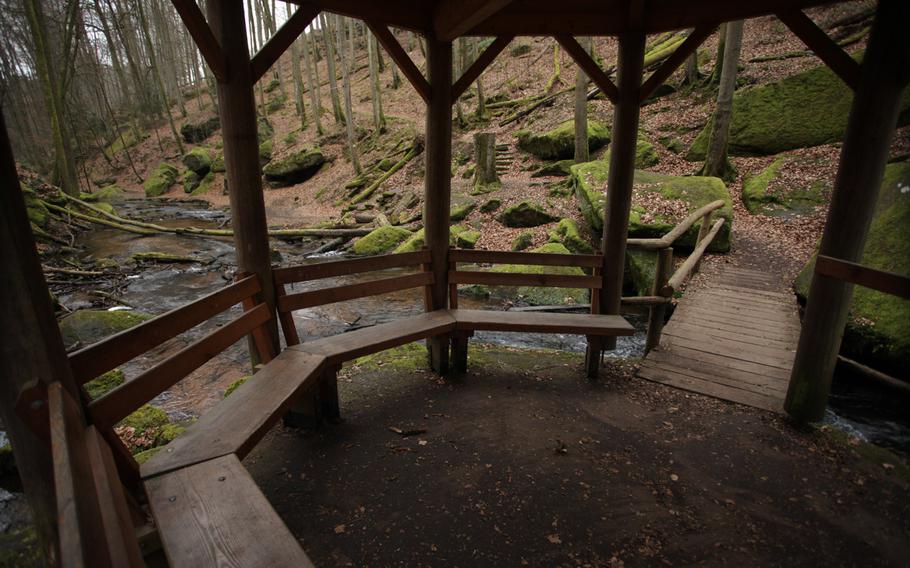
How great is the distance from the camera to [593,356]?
5062 millimetres

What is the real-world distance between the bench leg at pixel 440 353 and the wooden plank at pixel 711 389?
2.24 meters

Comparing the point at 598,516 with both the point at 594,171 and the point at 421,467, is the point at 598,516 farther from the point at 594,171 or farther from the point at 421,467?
the point at 594,171

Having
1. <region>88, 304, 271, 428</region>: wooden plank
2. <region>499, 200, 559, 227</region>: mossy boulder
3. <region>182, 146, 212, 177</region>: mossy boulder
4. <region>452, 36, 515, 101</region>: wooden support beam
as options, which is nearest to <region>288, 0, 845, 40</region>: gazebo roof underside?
<region>452, 36, 515, 101</region>: wooden support beam

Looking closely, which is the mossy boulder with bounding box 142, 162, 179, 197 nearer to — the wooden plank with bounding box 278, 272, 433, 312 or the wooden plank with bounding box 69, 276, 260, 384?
the wooden plank with bounding box 278, 272, 433, 312

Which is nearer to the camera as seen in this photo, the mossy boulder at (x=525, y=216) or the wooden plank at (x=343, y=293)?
the wooden plank at (x=343, y=293)

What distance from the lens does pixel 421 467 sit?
3529mm

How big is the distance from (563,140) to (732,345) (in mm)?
11111

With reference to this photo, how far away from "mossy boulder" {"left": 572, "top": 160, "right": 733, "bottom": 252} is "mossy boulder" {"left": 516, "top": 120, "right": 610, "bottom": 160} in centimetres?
362

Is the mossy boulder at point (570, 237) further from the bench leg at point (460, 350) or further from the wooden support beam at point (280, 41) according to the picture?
the wooden support beam at point (280, 41)

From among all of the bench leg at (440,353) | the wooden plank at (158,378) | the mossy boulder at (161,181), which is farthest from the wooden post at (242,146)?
the mossy boulder at (161,181)

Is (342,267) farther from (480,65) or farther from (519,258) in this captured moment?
(480,65)

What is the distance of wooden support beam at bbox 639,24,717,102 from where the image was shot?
4648 mm

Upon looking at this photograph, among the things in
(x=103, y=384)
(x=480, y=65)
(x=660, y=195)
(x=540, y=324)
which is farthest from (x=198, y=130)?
(x=540, y=324)

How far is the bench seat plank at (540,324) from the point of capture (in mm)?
4742
